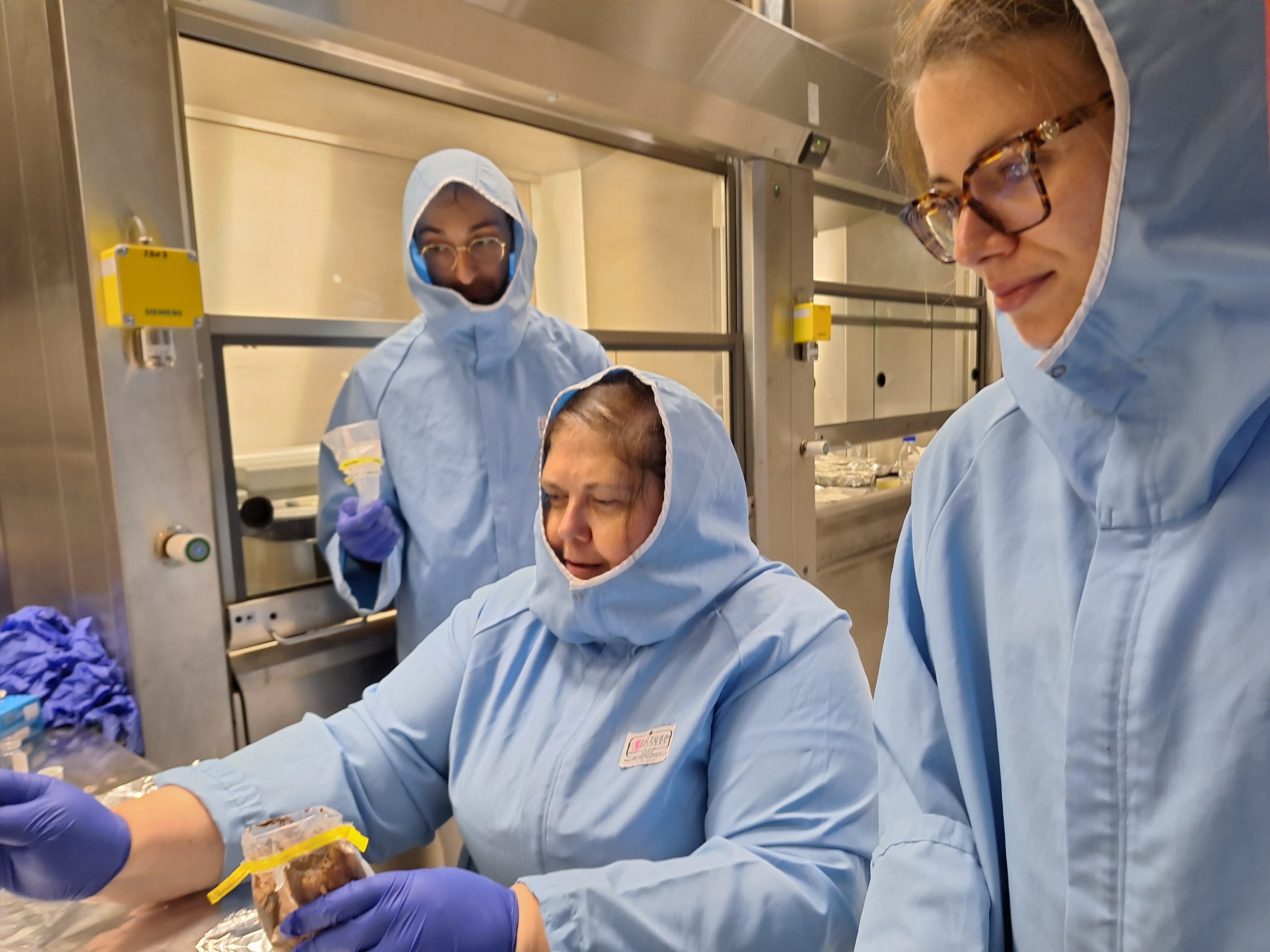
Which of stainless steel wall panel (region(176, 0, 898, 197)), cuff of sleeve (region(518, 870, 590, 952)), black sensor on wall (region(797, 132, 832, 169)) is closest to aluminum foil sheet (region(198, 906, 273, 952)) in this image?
cuff of sleeve (region(518, 870, 590, 952))

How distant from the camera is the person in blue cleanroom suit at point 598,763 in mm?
860

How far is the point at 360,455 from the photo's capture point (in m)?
1.71

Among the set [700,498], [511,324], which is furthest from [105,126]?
[700,498]

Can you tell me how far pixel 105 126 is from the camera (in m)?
1.40

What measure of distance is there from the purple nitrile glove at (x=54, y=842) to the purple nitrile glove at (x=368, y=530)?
76 cm

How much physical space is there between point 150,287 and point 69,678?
722 mm

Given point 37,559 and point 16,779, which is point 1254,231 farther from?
point 37,559

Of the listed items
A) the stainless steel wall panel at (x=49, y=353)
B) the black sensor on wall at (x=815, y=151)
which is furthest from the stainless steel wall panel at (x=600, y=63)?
the stainless steel wall panel at (x=49, y=353)

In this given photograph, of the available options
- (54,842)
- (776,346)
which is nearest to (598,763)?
(54,842)

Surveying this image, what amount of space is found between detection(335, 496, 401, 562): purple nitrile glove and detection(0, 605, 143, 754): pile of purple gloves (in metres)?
0.47

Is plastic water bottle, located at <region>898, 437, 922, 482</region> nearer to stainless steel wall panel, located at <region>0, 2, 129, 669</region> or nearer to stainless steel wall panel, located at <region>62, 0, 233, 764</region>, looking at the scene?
stainless steel wall panel, located at <region>62, 0, 233, 764</region>

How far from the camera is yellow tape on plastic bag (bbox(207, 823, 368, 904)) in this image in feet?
2.36

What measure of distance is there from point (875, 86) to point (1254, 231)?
2.82m

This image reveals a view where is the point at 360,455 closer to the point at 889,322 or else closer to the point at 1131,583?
the point at 1131,583
